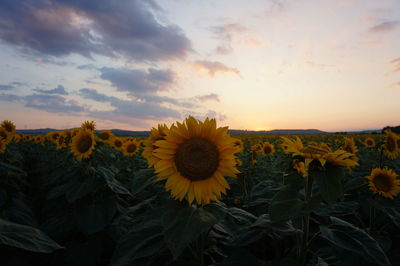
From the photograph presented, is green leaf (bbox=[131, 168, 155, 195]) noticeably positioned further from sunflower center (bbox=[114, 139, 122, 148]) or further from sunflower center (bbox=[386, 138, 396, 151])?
sunflower center (bbox=[114, 139, 122, 148])

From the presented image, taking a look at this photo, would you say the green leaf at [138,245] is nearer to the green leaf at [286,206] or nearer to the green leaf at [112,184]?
the green leaf at [286,206]

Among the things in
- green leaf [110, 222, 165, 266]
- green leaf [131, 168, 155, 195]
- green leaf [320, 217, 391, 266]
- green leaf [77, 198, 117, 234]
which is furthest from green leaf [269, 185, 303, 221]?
green leaf [77, 198, 117, 234]

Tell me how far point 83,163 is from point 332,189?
365 centimetres

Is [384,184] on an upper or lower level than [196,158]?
lower

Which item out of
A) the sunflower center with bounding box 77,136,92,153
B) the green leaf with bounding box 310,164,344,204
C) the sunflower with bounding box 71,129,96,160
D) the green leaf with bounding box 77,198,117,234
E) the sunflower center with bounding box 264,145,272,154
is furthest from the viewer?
the sunflower center with bounding box 264,145,272,154

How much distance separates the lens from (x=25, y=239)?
1526 mm

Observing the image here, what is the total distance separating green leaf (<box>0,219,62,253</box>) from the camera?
1449 mm

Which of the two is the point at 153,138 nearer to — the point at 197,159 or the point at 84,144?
the point at 197,159

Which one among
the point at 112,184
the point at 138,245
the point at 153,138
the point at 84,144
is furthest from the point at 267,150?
the point at 138,245

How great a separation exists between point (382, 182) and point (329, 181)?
3.03 metres

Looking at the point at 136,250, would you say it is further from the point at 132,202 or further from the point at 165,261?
the point at 132,202

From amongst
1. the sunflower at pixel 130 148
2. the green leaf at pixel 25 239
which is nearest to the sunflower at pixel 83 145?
the green leaf at pixel 25 239

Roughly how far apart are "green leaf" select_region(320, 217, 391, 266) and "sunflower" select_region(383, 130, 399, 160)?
13.8ft

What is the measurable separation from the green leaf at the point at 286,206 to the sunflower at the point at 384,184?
270 cm
